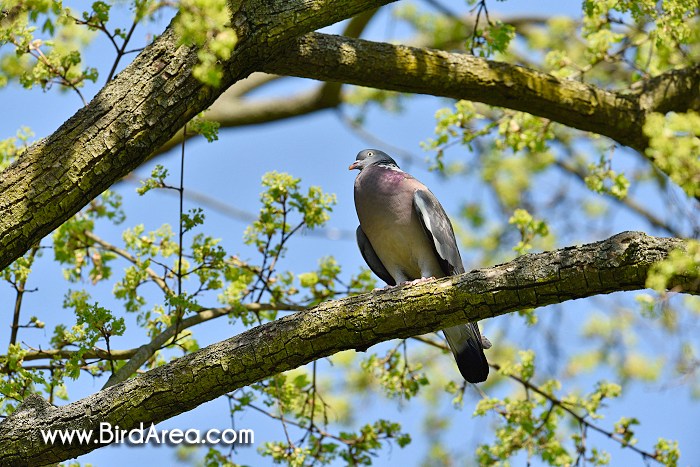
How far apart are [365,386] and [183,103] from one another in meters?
5.56

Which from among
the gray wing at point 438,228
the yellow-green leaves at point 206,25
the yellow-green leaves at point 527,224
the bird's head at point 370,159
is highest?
the bird's head at point 370,159

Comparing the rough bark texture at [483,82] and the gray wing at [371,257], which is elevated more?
the rough bark texture at [483,82]

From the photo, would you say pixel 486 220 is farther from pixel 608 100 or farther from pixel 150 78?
pixel 150 78

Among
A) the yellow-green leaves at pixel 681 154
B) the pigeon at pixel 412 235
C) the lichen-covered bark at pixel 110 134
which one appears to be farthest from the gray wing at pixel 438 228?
the yellow-green leaves at pixel 681 154

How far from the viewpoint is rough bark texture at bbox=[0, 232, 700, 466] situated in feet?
11.7

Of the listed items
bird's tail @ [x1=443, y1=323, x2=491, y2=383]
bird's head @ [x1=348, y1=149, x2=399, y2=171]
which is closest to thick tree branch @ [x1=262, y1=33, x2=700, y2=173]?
bird's head @ [x1=348, y1=149, x2=399, y2=171]

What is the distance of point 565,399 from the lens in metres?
5.41

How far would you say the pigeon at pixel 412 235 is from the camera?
16.4ft

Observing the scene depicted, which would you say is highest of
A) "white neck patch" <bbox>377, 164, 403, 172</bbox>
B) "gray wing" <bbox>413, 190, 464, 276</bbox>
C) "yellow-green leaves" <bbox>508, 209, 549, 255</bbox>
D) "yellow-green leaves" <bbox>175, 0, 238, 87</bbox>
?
"white neck patch" <bbox>377, 164, 403, 172</bbox>

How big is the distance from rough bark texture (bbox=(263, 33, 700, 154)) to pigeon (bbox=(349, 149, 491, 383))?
619 millimetres

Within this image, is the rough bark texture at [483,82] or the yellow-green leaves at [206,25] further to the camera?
the rough bark texture at [483,82]

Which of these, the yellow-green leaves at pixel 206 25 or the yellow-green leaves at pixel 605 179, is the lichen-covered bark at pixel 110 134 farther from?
the yellow-green leaves at pixel 605 179

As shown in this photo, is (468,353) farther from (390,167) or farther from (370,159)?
(370,159)

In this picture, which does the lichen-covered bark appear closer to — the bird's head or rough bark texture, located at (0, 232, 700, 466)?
rough bark texture, located at (0, 232, 700, 466)
